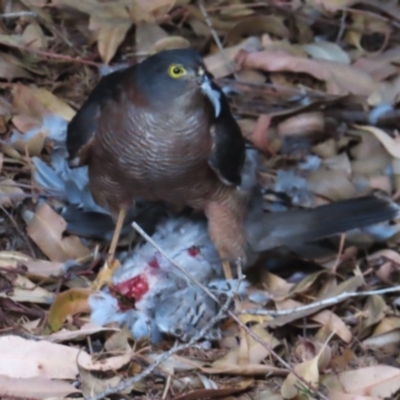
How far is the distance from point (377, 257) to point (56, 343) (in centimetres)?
104

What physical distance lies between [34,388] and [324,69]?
1612 millimetres

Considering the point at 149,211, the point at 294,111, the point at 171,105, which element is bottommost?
the point at 149,211

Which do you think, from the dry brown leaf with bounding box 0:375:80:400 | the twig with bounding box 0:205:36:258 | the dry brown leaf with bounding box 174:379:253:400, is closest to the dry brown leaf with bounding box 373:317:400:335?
the dry brown leaf with bounding box 174:379:253:400

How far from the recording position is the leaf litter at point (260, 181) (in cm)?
258

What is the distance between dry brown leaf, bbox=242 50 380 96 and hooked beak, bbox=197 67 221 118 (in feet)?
2.42

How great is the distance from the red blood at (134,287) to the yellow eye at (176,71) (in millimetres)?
646

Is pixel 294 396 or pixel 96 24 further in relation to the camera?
pixel 96 24

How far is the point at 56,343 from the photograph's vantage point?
263 cm

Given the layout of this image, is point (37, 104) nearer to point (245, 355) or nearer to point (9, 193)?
point (9, 193)

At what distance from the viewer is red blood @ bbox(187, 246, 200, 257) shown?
9.98 feet

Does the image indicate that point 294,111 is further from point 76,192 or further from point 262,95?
point 76,192

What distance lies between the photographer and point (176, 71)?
2594 mm

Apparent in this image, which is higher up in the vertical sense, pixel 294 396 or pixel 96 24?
pixel 96 24

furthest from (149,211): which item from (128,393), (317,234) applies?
(128,393)
